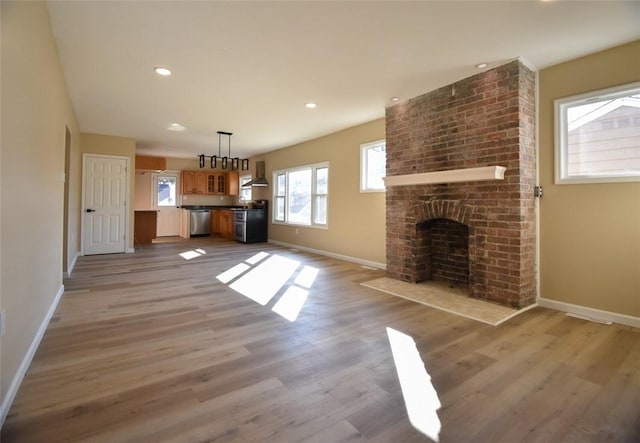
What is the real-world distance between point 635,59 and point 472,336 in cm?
285

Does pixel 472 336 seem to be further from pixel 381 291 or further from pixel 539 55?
pixel 539 55

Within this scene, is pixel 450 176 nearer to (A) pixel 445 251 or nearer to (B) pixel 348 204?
(A) pixel 445 251

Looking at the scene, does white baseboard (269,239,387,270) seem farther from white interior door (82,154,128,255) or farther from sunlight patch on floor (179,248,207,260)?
white interior door (82,154,128,255)

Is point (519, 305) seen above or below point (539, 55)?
below

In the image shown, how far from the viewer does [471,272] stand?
357 centimetres

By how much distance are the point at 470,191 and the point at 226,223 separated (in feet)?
25.0

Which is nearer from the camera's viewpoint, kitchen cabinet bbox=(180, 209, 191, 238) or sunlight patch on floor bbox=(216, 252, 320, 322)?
sunlight patch on floor bbox=(216, 252, 320, 322)

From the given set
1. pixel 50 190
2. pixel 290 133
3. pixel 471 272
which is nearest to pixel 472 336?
pixel 471 272

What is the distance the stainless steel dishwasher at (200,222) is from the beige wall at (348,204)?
13.2 feet

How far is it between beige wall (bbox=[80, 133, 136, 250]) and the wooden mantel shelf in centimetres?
539

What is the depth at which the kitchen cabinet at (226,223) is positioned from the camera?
9406mm

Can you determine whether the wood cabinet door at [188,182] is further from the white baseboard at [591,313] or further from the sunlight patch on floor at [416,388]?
the white baseboard at [591,313]

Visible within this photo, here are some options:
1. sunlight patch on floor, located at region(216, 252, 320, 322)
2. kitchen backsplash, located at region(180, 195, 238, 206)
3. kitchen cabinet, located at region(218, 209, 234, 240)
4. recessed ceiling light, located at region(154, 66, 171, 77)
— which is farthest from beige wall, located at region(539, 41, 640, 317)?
kitchen backsplash, located at region(180, 195, 238, 206)

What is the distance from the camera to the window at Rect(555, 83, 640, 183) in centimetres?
282
